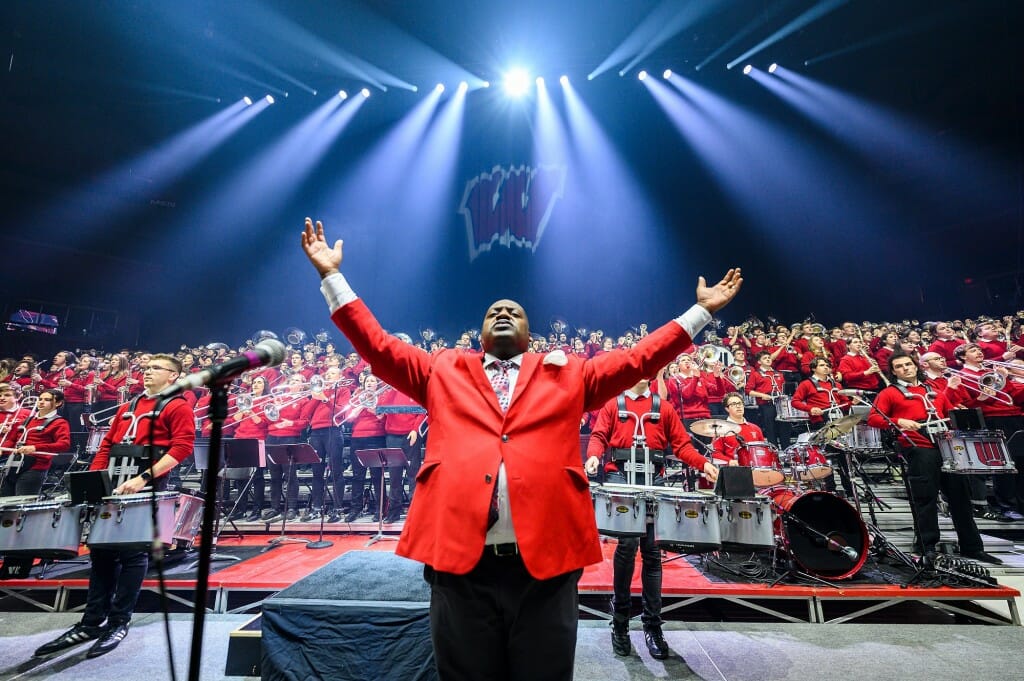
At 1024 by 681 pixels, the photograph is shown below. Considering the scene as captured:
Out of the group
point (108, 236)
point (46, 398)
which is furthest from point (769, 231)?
point (108, 236)

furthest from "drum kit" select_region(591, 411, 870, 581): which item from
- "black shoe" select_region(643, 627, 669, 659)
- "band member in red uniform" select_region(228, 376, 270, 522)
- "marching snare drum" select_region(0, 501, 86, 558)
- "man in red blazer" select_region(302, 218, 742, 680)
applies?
"band member in red uniform" select_region(228, 376, 270, 522)

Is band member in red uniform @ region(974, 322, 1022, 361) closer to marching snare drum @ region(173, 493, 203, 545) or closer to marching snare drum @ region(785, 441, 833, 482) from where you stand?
marching snare drum @ region(785, 441, 833, 482)

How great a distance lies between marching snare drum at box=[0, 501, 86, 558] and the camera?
3.74 metres

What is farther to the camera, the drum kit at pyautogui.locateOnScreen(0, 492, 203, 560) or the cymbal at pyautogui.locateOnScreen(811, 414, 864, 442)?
the cymbal at pyautogui.locateOnScreen(811, 414, 864, 442)

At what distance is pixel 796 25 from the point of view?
9.62 m

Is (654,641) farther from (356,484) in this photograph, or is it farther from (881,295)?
(881,295)

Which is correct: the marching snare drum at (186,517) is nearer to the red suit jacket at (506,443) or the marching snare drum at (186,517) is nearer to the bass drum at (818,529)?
the red suit jacket at (506,443)

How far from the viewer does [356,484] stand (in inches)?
293

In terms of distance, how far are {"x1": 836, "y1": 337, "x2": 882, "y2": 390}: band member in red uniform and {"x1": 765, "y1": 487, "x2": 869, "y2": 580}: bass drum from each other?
4283mm

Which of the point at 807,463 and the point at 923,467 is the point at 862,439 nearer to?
the point at 923,467

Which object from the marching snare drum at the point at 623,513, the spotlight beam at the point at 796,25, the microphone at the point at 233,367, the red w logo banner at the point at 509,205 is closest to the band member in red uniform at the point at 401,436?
the marching snare drum at the point at 623,513

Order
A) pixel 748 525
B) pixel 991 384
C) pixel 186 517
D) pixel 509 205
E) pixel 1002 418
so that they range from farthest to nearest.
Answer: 1. pixel 509 205
2. pixel 991 384
3. pixel 1002 418
4. pixel 186 517
5. pixel 748 525

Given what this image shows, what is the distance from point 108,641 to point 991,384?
1085 centimetres

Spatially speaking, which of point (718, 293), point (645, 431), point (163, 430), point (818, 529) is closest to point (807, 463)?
point (818, 529)
